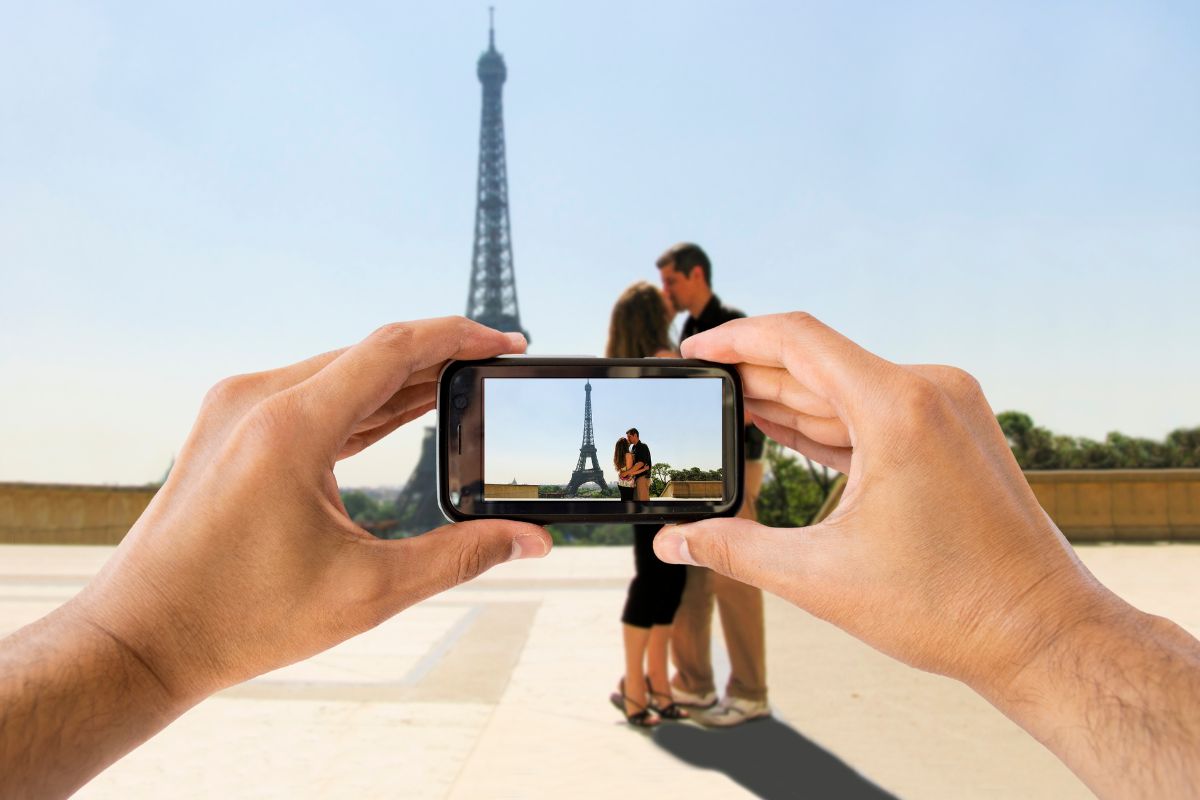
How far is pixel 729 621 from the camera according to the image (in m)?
3.01

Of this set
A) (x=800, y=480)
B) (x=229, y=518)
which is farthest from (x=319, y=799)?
(x=800, y=480)

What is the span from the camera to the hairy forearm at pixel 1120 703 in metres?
0.87

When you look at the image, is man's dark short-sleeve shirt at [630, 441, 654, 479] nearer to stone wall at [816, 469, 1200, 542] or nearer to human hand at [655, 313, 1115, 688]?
human hand at [655, 313, 1115, 688]

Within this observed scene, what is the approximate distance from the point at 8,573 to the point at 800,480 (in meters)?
10.2

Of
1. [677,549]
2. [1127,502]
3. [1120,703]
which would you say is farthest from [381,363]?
[1127,502]

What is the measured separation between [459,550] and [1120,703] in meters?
0.86

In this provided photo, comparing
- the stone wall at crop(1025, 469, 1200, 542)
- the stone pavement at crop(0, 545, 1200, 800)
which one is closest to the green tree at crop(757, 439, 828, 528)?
the stone wall at crop(1025, 469, 1200, 542)

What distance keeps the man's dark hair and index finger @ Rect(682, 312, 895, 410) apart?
5.64 feet

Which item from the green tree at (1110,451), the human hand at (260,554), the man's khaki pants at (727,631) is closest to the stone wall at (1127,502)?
the green tree at (1110,451)

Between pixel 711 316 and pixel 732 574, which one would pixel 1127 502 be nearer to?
pixel 711 316

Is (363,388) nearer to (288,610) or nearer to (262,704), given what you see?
(288,610)

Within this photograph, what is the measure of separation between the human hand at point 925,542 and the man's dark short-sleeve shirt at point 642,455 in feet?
0.70

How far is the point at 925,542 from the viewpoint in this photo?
3.51 feet

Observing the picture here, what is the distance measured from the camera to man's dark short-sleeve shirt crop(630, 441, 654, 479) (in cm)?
142
